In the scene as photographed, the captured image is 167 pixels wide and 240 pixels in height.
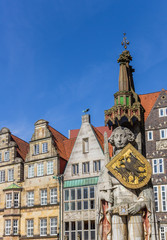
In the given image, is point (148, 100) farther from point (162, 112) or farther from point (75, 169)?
point (75, 169)

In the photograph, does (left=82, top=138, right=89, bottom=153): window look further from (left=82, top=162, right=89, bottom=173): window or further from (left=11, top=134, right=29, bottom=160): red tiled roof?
(left=11, top=134, right=29, bottom=160): red tiled roof

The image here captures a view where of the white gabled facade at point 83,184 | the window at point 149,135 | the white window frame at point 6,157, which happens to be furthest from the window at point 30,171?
the window at point 149,135

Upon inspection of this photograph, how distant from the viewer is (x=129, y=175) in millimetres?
13352

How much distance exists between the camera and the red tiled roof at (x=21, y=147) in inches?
1415

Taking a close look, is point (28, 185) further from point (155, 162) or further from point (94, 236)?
point (155, 162)

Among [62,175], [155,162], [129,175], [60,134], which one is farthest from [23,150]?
[129,175]

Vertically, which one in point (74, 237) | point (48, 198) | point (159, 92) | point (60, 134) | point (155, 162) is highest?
point (159, 92)

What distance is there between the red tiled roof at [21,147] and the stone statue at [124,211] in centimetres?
2306

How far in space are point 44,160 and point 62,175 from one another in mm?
2476

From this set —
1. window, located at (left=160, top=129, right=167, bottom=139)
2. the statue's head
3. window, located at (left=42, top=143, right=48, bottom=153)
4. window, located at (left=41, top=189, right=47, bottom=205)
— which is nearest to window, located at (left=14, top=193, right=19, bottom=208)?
window, located at (left=41, top=189, right=47, bottom=205)

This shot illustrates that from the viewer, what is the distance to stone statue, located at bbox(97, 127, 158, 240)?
1273cm

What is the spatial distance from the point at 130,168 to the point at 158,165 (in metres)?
15.8

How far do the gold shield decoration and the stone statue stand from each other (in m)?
0.19

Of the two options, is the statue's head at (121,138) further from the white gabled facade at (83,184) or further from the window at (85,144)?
the window at (85,144)
